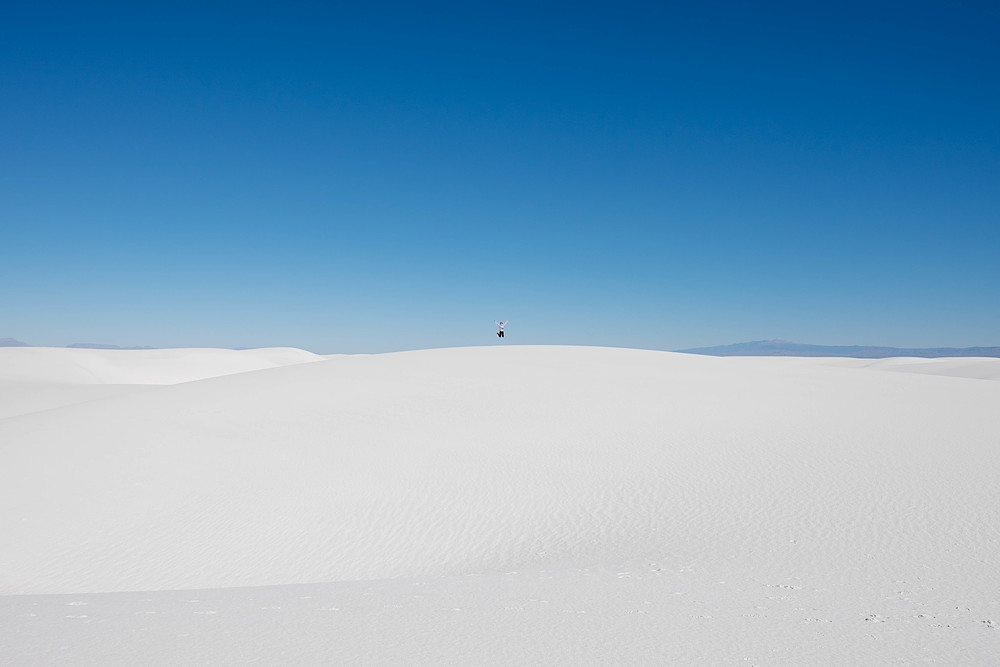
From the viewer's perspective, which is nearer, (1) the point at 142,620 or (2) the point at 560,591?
(1) the point at 142,620

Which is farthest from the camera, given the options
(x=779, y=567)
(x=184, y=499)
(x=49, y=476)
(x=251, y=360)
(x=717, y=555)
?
(x=251, y=360)

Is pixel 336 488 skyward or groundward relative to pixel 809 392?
groundward

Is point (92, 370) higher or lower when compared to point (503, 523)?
higher

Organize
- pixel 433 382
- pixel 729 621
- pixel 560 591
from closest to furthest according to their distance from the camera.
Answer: pixel 729 621 < pixel 560 591 < pixel 433 382

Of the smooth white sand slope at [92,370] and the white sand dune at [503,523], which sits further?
the smooth white sand slope at [92,370]

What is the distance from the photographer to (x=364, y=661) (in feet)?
12.3

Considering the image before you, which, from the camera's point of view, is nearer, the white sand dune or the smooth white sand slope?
the white sand dune

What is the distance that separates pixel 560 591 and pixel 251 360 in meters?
68.9

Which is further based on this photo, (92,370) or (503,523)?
(92,370)

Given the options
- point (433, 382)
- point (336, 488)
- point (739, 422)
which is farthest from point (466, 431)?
point (739, 422)

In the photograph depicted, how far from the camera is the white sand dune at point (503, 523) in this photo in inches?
165

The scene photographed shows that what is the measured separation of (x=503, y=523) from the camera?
28.2 ft

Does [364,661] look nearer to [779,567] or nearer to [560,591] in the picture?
[560,591]

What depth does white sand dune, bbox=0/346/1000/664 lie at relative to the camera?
4.20 metres
